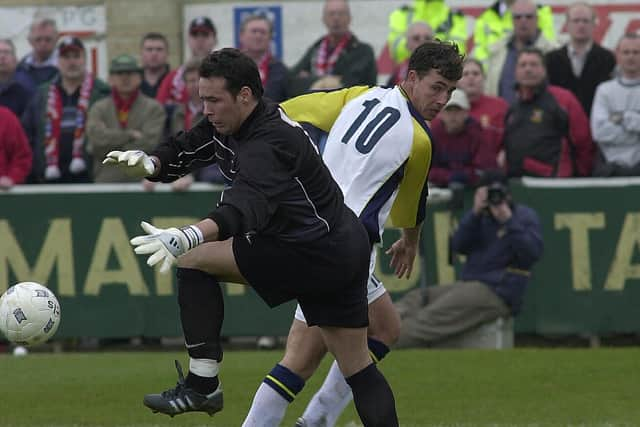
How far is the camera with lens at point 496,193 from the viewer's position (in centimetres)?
Answer: 1219

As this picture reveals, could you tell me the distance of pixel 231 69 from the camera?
6.45 meters

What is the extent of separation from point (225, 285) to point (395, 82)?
2.45 metres

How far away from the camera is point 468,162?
1273cm

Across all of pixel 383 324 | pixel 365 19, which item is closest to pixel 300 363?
pixel 383 324

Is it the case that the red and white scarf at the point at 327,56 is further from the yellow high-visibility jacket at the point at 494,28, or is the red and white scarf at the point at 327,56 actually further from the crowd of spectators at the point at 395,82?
the yellow high-visibility jacket at the point at 494,28

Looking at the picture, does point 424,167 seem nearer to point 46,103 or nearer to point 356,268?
point 356,268

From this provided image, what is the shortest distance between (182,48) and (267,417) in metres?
11.8

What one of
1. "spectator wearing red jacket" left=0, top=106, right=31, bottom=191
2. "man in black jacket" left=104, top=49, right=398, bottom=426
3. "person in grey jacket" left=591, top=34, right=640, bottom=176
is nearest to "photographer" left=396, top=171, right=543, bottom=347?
"person in grey jacket" left=591, top=34, right=640, bottom=176

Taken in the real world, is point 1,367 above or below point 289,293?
below

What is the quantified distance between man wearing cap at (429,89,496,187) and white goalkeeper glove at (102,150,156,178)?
5.95 meters

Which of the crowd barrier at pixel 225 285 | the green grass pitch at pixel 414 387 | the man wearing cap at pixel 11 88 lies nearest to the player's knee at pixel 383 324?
the green grass pitch at pixel 414 387

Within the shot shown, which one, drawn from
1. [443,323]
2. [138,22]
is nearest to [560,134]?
[443,323]

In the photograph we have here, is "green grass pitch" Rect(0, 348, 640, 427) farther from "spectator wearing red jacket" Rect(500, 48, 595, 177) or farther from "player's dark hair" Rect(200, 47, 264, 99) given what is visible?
"player's dark hair" Rect(200, 47, 264, 99)

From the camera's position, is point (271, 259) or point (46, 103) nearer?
point (271, 259)
